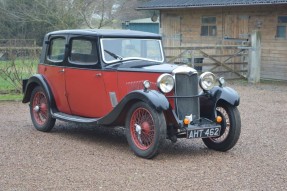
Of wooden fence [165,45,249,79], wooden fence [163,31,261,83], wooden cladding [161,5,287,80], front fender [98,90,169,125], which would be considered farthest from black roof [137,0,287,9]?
front fender [98,90,169,125]

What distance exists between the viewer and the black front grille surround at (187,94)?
7441 mm

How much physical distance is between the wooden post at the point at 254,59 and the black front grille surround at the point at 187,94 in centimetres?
1139

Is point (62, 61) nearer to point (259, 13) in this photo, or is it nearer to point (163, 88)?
point (163, 88)

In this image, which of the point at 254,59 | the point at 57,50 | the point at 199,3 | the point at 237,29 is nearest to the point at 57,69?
the point at 57,50

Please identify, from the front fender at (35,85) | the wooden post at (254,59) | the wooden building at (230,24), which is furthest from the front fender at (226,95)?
the wooden building at (230,24)

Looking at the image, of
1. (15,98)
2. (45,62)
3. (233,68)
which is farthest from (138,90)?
(233,68)

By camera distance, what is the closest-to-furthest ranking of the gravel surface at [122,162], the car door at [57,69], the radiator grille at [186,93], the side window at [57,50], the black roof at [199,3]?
the gravel surface at [122,162] < the radiator grille at [186,93] < the car door at [57,69] < the side window at [57,50] < the black roof at [199,3]

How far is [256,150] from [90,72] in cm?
282

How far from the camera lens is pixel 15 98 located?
1402 centimetres

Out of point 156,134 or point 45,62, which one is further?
point 45,62

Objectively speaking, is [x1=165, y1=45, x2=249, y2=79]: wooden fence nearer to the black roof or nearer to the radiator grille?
the black roof

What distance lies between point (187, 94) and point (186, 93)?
0.02 metres

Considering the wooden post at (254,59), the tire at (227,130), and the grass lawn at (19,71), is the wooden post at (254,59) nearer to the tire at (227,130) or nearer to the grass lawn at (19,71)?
the grass lawn at (19,71)

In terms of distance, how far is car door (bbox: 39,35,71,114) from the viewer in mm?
8984
